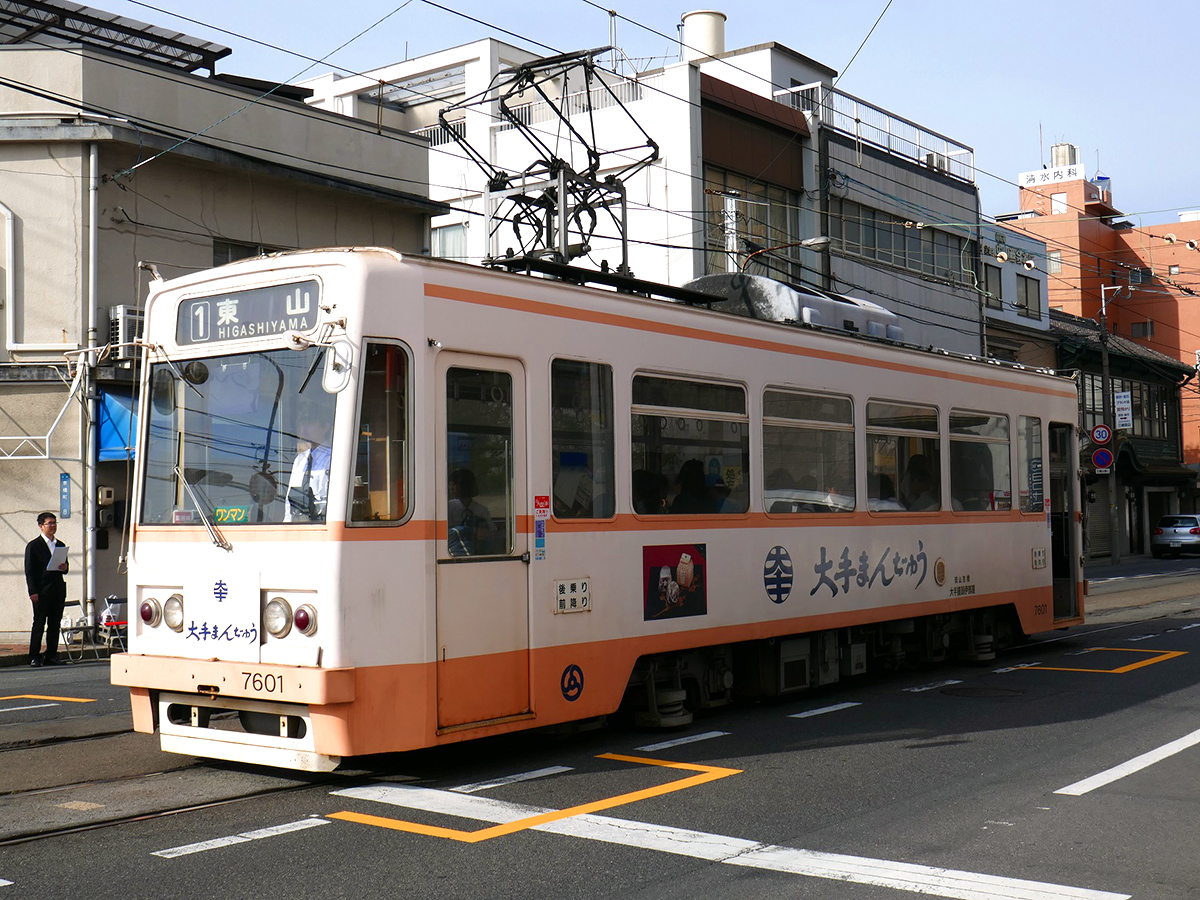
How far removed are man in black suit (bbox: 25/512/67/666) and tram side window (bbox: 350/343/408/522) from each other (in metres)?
10.1

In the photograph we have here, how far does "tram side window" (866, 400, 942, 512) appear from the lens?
11.0m

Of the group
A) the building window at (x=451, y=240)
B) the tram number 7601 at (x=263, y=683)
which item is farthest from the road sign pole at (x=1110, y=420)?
the tram number 7601 at (x=263, y=683)

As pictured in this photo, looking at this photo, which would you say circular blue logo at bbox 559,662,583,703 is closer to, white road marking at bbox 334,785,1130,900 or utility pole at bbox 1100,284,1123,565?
white road marking at bbox 334,785,1130,900

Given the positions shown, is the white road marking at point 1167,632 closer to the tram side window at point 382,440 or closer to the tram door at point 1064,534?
the tram door at point 1064,534

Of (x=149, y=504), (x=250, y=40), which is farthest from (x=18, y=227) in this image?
(x=149, y=504)

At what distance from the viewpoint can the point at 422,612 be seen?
23.2 feet

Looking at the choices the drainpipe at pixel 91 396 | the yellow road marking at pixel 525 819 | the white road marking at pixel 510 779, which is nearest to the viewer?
the yellow road marking at pixel 525 819

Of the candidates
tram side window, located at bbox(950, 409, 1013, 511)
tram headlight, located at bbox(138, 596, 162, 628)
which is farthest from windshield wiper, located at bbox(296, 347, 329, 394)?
tram side window, located at bbox(950, 409, 1013, 511)

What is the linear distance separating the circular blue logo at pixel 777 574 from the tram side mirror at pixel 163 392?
179 inches

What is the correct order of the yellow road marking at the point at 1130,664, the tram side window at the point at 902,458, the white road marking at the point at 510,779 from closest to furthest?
1. the white road marking at the point at 510,779
2. the tram side window at the point at 902,458
3. the yellow road marking at the point at 1130,664

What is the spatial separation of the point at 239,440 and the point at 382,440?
95cm

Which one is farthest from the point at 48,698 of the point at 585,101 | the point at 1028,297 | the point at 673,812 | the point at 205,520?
the point at 1028,297

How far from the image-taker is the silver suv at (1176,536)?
44.5 m

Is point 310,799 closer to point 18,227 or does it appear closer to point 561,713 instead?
point 561,713
